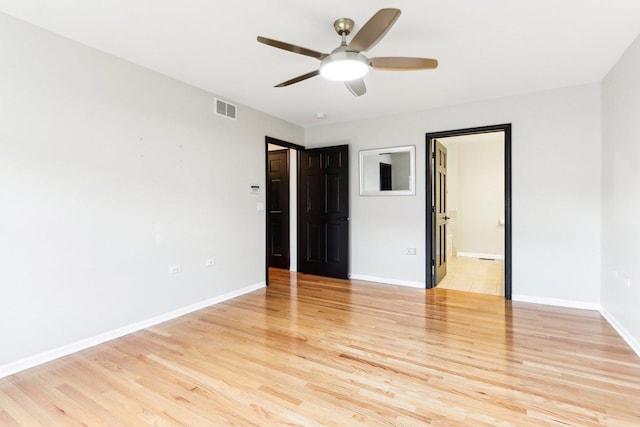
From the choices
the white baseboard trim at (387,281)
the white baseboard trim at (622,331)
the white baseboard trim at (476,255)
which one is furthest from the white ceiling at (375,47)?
the white baseboard trim at (476,255)

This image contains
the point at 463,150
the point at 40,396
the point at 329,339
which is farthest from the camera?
the point at 463,150

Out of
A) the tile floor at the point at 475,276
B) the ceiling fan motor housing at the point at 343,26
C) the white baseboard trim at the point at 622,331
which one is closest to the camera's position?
the ceiling fan motor housing at the point at 343,26

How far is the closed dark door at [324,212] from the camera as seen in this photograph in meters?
5.02

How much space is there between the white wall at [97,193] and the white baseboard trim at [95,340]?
0.04 meters

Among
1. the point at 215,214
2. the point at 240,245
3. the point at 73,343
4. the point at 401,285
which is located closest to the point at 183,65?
the point at 215,214

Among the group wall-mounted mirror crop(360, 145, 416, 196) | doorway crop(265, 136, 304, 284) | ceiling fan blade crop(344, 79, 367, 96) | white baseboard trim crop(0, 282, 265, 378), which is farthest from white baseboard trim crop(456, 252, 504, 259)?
ceiling fan blade crop(344, 79, 367, 96)

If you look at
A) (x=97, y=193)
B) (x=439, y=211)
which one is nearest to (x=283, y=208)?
(x=439, y=211)

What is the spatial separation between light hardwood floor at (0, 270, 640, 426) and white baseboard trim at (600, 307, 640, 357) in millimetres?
57

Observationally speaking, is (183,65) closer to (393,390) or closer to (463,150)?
(393,390)

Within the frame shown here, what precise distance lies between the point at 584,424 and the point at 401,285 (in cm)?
295

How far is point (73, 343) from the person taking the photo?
259 cm

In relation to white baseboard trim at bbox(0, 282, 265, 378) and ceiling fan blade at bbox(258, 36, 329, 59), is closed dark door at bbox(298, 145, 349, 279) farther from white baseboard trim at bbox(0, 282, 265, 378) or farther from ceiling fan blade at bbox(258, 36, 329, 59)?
ceiling fan blade at bbox(258, 36, 329, 59)

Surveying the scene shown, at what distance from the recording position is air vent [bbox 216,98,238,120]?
3838mm

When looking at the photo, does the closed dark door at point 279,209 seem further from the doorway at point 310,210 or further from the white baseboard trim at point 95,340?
the white baseboard trim at point 95,340
